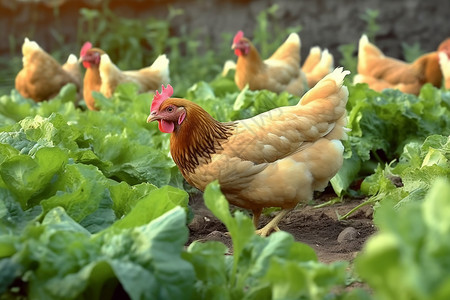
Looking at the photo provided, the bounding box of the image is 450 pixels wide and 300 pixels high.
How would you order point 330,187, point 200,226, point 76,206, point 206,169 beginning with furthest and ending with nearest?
point 330,187, point 200,226, point 206,169, point 76,206

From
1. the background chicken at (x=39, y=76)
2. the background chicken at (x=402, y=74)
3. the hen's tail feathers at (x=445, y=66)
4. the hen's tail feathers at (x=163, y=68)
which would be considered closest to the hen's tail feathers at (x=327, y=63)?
the background chicken at (x=402, y=74)

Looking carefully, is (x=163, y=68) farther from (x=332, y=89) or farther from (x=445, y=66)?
(x=332, y=89)

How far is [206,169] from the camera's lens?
11.7ft

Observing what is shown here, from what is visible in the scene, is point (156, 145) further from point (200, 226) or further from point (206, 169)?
point (206, 169)

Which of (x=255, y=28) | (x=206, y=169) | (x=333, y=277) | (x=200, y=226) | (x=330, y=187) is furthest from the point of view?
(x=255, y=28)

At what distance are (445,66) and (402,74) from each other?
46cm

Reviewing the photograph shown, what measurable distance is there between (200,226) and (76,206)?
125 cm

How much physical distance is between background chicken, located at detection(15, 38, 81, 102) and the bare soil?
3.29m

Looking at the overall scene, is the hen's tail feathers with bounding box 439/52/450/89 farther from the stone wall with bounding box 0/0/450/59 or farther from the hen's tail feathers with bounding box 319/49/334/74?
the stone wall with bounding box 0/0/450/59

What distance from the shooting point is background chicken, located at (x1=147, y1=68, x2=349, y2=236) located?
11.6ft

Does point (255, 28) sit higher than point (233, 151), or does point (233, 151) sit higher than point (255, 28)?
point (233, 151)

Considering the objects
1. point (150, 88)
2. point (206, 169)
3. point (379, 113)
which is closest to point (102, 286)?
point (206, 169)

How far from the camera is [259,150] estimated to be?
3.58 metres

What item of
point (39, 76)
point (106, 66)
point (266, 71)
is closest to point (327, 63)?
point (266, 71)
